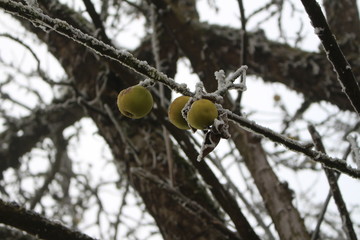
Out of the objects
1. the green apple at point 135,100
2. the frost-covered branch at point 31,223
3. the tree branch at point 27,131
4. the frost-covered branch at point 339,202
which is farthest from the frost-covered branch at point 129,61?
the tree branch at point 27,131

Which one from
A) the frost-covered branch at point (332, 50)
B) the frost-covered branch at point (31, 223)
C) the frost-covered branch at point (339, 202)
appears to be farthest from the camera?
the frost-covered branch at point (339, 202)

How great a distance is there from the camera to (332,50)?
28.9 inches

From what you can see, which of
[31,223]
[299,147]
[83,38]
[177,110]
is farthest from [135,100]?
[31,223]

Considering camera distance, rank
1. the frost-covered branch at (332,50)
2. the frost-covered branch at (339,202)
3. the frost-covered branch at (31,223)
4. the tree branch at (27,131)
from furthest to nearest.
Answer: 1. the tree branch at (27,131)
2. the frost-covered branch at (339,202)
3. the frost-covered branch at (31,223)
4. the frost-covered branch at (332,50)

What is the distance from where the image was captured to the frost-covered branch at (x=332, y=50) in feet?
2.26

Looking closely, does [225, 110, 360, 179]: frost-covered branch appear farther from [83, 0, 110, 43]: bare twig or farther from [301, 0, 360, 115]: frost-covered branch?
[83, 0, 110, 43]: bare twig

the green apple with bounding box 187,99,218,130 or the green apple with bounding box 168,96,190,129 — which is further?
the green apple with bounding box 168,96,190,129

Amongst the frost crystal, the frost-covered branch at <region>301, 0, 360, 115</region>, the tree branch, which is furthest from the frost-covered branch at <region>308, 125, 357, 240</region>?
the tree branch

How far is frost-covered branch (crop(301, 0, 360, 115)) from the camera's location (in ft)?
2.26

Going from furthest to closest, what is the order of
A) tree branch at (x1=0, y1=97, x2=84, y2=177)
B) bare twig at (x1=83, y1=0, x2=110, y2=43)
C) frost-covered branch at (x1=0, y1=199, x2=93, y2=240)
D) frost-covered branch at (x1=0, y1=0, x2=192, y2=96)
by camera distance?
tree branch at (x1=0, y1=97, x2=84, y2=177)
bare twig at (x1=83, y1=0, x2=110, y2=43)
frost-covered branch at (x1=0, y1=199, x2=93, y2=240)
frost-covered branch at (x1=0, y1=0, x2=192, y2=96)

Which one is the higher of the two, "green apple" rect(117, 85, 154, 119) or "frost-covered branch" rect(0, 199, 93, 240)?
"green apple" rect(117, 85, 154, 119)

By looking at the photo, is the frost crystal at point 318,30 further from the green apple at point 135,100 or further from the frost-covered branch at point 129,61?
the green apple at point 135,100

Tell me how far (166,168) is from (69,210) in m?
2.99

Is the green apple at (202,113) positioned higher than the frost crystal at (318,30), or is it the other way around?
the frost crystal at (318,30)
